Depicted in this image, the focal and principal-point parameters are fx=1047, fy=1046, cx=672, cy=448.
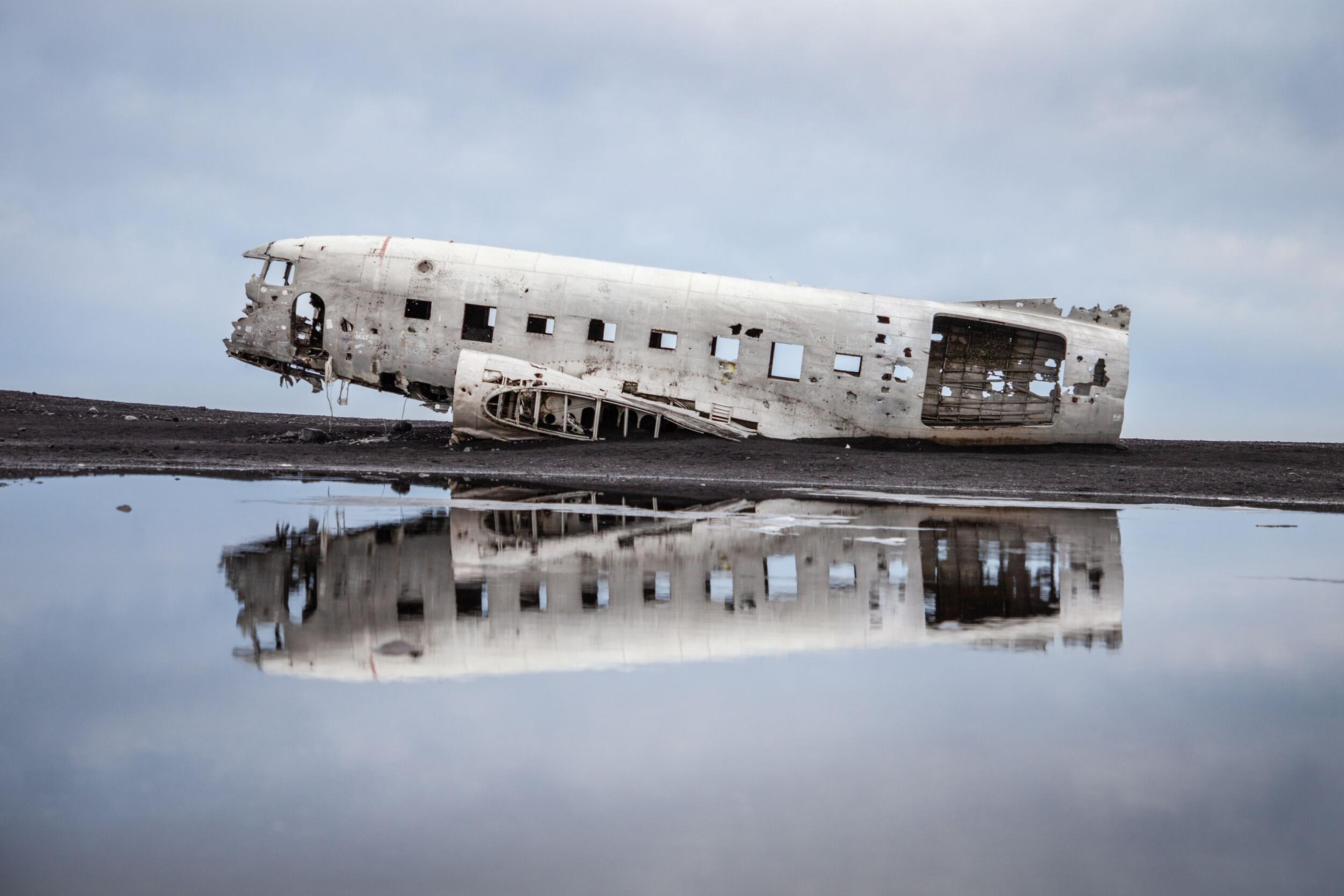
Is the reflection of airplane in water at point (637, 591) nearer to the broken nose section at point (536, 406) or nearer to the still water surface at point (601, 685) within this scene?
the still water surface at point (601, 685)

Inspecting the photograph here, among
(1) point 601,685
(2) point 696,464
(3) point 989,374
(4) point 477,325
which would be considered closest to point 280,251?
(4) point 477,325

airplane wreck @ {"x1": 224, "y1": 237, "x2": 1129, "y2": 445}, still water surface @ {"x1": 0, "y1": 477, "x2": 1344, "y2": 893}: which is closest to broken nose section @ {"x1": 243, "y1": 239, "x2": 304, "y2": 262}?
airplane wreck @ {"x1": 224, "y1": 237, "x2": 1129, "y2": 445}

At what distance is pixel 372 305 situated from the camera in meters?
22.5

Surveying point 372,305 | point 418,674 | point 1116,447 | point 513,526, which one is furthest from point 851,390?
point 418,674

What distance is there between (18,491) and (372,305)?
10707 mm

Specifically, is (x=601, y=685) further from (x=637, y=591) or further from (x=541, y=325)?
(x=541, y=325)

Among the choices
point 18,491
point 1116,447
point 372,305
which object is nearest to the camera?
point 18,491

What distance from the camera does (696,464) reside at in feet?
66.1

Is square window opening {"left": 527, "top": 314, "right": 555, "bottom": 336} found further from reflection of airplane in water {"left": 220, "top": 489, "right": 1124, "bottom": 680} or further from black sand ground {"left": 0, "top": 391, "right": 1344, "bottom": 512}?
reflection of airplane in water {"left": 220, "top": 489, "right": 1124, "bottom": 680}

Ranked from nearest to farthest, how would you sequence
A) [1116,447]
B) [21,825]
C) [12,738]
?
[21,825] < [12,738] < [1116,447]

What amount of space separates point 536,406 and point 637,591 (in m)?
14.9

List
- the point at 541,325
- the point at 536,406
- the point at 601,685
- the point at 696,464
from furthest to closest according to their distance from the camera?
the point at 541,325 < the point at 536,406 < the point at 696,464 < the point at 601,685

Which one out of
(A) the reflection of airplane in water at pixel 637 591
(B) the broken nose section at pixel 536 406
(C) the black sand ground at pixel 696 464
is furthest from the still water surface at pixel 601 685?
(B) the broken nose section at pixel 536 406

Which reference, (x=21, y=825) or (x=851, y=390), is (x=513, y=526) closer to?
(x=21, y=825)
